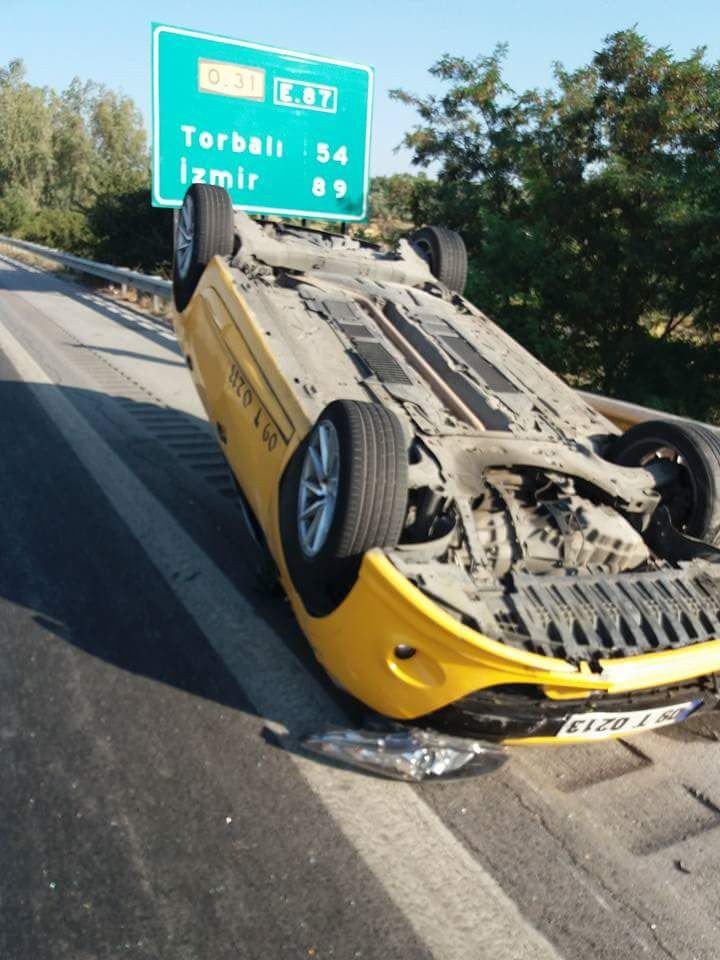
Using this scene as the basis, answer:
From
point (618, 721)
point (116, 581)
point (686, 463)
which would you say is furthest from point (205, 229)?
point (618, 721)

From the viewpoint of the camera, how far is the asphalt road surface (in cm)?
220

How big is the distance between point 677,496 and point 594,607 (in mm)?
1360

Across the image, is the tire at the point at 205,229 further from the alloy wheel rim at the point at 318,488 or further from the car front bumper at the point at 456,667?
the car front bumper at the point at 456,667

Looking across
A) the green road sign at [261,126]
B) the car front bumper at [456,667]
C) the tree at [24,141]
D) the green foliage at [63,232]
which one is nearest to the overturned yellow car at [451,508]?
the car front bumper at [456,667]

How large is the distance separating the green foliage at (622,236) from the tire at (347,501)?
7893 millimetres

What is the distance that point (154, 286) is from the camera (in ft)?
45.0

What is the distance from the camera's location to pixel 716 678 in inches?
113

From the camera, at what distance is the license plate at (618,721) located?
2695 millimetres

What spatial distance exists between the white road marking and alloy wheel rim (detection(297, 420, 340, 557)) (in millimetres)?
613

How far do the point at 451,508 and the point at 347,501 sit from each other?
1.74ft

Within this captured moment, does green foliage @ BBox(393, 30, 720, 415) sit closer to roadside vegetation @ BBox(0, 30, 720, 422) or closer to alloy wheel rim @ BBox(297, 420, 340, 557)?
roadside vegetation @ BBox(0, 30, 720, 422)

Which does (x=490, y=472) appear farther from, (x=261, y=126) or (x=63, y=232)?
(x=63, y=232)

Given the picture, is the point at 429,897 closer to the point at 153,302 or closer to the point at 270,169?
the point at 270,169

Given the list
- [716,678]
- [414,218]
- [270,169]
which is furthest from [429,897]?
[414,218]
